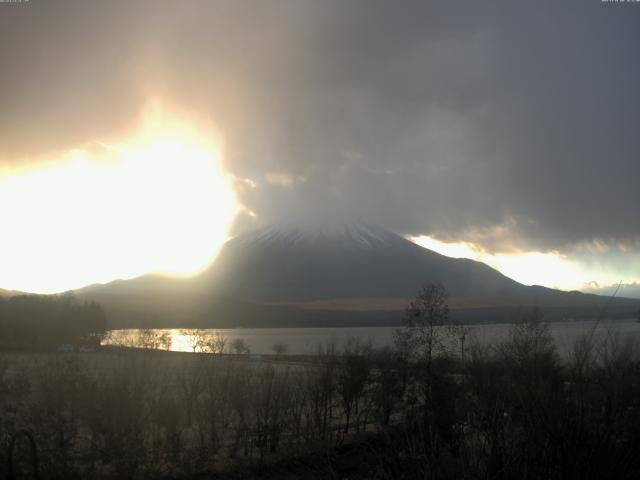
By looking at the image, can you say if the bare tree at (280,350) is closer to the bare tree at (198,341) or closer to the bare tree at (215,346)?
the bare tree at (198,341)

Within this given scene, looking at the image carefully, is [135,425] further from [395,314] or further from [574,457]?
[395,314]

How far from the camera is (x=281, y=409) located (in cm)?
3000

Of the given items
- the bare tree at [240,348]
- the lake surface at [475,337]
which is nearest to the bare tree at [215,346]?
the lake surface at [475,337]

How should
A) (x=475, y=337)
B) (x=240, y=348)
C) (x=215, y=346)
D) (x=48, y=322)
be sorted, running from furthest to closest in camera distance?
(x=240, y=348)
(x=48, y=322)
(x=475, y=337)
(x=215, y=346)

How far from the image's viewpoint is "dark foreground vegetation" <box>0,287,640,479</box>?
5.70 metres

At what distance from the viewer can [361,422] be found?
3512cm

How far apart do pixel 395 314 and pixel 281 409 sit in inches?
6550

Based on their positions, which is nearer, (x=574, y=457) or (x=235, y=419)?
(x=574, y=457)

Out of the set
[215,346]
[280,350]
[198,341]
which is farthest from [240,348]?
[198,341]

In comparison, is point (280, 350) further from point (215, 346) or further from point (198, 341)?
point (198, 341)

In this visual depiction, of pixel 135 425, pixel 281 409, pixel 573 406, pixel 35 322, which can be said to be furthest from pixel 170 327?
pixel 573 406

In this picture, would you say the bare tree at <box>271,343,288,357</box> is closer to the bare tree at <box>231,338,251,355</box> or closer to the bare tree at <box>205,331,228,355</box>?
the bare tree at <box>231,338,251,355</box>

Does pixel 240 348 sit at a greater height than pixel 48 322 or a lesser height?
lesser

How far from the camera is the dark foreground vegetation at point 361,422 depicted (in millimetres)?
5699
